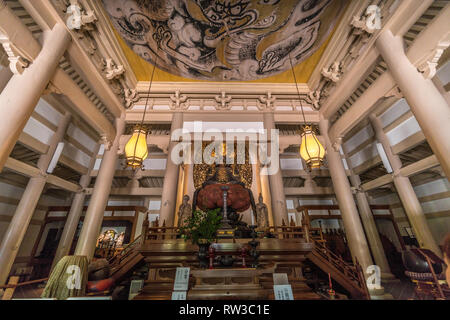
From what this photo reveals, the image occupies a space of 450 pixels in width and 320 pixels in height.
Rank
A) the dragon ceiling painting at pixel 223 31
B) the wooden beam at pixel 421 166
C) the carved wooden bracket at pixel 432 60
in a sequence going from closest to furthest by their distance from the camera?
the carved wooden bracket at pixel 432 60 → the dragon ceiling painting at pixel 223 31 → the wooden beam at pixel 421 166

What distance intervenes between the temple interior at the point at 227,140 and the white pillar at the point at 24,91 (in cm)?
2

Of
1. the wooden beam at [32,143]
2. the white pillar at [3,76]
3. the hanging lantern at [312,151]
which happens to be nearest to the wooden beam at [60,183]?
the wooden beam at [32,143]

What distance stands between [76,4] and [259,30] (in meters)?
3.95

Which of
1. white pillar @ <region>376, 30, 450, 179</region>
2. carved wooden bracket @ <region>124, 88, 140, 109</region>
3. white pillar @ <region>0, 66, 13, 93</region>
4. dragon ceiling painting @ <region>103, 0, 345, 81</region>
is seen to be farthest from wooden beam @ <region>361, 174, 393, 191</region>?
white pillar @ <region>0, 66, 13, 93</region>

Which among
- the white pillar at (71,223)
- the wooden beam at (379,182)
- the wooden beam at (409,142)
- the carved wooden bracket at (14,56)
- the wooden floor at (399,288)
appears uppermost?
the carved wooden bracket at (14,56)

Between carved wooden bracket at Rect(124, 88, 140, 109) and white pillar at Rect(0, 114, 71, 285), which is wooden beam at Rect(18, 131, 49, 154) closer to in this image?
white pillar at Rect(0, 114, 71, 285)

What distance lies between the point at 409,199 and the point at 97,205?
27.0 ft

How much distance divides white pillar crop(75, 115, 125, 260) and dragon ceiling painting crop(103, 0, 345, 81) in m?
2.71

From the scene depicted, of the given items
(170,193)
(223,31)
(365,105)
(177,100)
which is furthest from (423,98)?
(177,100)

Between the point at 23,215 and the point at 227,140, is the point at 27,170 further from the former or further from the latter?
the point at 227,140

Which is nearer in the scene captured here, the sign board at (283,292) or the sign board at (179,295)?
the sign board at (283,292)

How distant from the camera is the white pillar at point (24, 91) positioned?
2.39m

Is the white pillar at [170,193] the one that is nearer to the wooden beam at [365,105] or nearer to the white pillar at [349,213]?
the white pillar at [349,213]
